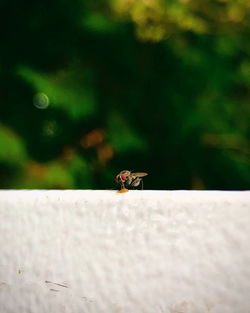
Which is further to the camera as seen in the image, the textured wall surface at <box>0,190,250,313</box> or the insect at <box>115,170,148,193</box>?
the insect at <box>115,170,148,193</box>

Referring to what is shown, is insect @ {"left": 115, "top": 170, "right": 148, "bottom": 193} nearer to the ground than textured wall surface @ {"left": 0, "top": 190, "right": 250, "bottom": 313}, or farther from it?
farther from it

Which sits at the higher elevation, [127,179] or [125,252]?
[127,179]

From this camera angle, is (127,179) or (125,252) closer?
(125,252)

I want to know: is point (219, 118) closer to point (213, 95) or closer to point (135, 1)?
point (213, 95)

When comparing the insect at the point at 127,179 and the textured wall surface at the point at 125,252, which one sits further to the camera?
the insect at the point at 127,179

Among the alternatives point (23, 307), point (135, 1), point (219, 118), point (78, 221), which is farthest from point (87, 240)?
point (135, 1)

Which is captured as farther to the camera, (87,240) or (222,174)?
(222,174)

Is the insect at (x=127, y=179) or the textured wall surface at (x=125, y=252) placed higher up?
the insect at (x=127, y=179)

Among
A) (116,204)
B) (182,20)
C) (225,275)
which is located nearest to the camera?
(225,275)
